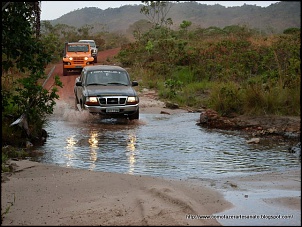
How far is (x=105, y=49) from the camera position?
58.4m

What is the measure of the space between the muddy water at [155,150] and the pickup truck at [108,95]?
36cm

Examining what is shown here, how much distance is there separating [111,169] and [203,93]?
14.2 meters

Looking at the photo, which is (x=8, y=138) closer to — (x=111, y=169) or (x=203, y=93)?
(x=111, y=169)

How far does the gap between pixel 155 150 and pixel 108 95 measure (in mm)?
4444

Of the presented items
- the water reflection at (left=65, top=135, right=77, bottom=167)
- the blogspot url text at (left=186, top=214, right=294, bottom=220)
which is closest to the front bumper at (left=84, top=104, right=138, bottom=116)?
the water reflection at (left=65, top=135, right=77, bottom=167)

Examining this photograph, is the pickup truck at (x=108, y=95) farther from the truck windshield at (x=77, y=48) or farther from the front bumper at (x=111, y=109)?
the truck windshield at (x=77, y=48)

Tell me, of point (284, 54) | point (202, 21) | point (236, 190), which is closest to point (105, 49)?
point (284, 54)

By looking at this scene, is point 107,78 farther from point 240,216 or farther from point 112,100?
point 240,216

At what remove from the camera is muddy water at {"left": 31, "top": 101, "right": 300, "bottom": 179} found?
10.8 metres

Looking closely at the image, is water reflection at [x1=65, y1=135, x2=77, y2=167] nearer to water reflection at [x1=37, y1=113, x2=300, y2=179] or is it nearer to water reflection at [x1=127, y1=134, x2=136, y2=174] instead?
water reflection at [x1=37, y1=113, x2=300, y2=179]

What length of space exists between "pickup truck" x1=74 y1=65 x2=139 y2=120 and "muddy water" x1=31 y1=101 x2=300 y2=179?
0.36 m

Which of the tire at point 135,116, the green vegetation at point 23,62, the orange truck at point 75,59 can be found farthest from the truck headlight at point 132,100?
the orange truck at point 75,59

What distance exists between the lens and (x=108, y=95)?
663 inches

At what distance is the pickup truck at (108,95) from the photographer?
16859 millimetres
